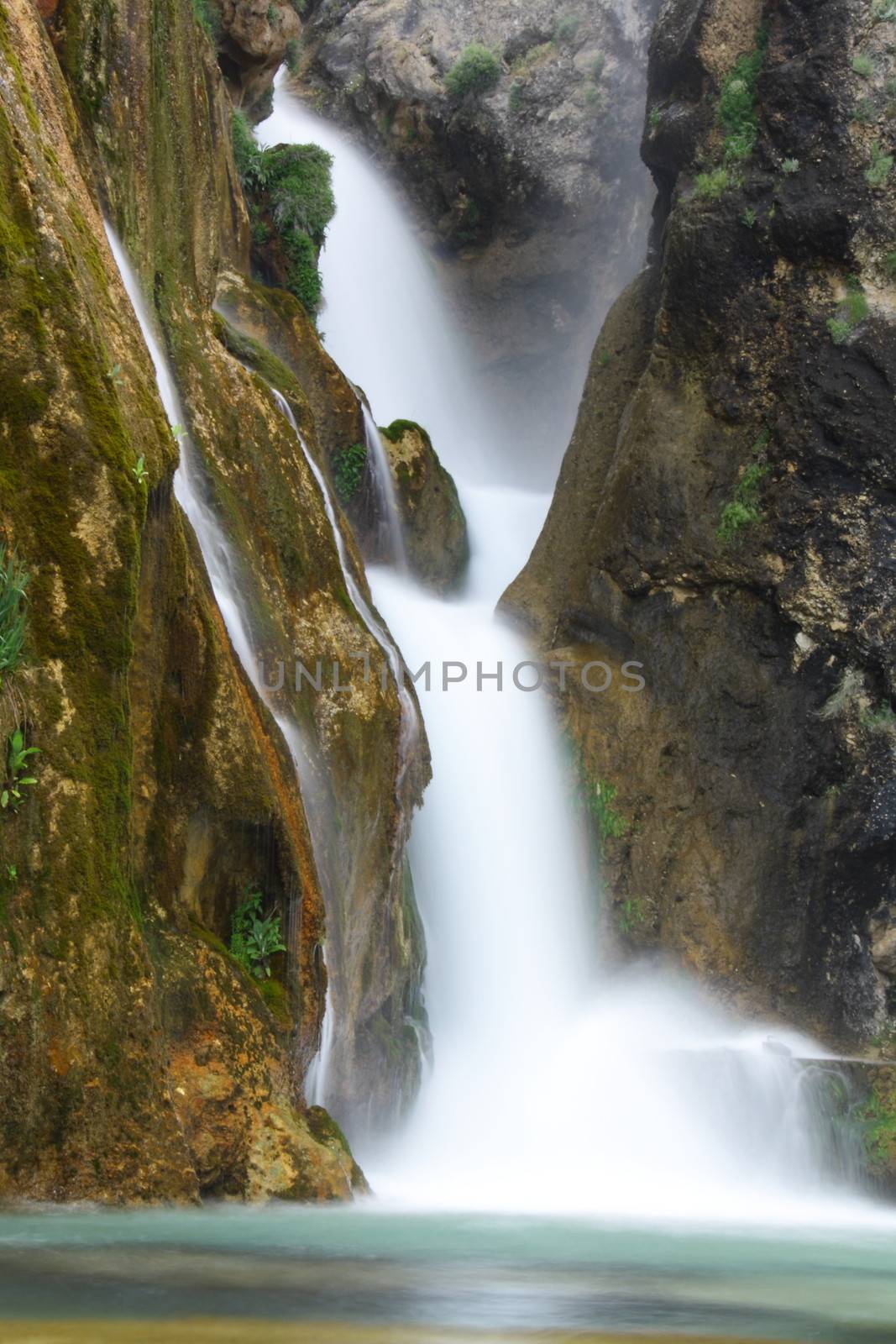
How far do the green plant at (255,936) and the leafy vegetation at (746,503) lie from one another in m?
8.59

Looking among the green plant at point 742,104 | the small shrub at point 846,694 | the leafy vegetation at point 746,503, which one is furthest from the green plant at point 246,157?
the small shrub at point 846,694

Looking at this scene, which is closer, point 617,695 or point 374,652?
point 374,652

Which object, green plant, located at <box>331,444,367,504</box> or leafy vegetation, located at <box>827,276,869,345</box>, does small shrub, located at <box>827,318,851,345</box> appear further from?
green plant, located at <box>331,444,367,504</box>

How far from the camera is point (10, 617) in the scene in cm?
664

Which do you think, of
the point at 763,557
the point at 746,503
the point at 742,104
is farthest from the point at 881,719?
the point at 742,104

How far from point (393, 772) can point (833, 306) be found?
7828 mm

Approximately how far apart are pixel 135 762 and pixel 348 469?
29.7ft

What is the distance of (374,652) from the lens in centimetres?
1120

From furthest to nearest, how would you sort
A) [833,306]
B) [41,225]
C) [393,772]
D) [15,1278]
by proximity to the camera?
[833,306]
[393,772]
[41,225]
[15,1278]

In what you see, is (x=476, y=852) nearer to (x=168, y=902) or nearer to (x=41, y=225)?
(x=168, y=902)

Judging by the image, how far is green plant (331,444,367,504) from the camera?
52.2 feet

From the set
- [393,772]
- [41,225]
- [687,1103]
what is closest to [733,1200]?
[687,1103]

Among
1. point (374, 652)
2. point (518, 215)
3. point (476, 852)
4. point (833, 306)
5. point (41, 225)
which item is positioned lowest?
point (476, 852)

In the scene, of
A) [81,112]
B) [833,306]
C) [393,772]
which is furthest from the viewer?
[833,306]
